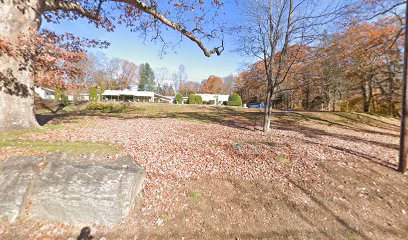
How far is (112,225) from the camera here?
3.07m

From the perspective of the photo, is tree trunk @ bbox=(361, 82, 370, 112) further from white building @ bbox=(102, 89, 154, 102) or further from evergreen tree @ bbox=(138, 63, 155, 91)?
evergreen tree @ bbox=(138, 63, 155, 91)

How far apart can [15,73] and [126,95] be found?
4317 centimetres

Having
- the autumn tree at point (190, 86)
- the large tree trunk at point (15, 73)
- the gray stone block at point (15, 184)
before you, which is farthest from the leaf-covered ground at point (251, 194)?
the autumn tree at point (190, 86)

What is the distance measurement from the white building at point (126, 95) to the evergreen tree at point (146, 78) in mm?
21238

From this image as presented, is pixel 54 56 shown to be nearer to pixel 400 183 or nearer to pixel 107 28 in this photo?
pixel 107 28

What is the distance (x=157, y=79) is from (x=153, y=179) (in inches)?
2985

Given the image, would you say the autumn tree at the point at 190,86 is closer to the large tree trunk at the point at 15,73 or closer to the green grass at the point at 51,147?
the large tree trunk at the point at 15,73

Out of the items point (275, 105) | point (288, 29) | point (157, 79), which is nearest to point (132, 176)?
point (288, 29)

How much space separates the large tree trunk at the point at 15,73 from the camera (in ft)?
16.3

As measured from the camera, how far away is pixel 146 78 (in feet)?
229

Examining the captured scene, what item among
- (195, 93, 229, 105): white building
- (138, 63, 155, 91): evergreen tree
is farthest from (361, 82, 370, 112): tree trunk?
(138, 63, 155, 91): evergreen tree

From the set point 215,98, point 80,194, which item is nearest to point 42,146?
point 80,194

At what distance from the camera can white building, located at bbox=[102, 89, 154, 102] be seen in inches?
1729

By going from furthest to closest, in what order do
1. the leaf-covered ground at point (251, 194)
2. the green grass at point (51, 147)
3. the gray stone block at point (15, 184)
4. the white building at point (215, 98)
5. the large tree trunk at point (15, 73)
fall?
the white building at point (215, 98)
the large tree trunk at point (15, 73)
the green grass at point (51, 147)
the leaf-covered ground at point (251, 194)
the gray stone block at point (15, 184)
